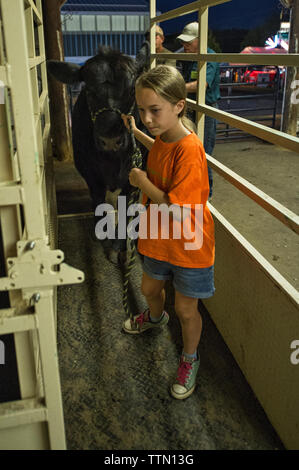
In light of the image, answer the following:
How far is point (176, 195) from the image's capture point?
1.59 meters

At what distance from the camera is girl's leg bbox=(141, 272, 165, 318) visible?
2039 millimetres

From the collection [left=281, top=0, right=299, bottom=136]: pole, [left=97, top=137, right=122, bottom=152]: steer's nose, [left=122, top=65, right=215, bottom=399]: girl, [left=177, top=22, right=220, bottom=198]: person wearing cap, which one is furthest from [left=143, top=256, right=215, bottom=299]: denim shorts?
[left=281, top=0, right=299, bottom=136]: pole

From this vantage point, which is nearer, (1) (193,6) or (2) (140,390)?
(2) (140,390)

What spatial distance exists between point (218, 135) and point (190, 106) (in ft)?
18.5

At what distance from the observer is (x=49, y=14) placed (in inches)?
225

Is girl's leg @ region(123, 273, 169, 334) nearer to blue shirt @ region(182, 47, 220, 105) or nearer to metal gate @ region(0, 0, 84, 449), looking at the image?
metal gate @ region(0, 0, 84, 449)

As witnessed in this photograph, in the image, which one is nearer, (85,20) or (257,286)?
(257,286)

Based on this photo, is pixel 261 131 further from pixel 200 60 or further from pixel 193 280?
pixel 200 60

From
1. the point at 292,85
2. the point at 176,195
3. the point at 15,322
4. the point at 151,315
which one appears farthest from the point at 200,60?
the point at 292,85

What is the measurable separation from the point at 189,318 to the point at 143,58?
2366mm

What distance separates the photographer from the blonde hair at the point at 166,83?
1576 mm

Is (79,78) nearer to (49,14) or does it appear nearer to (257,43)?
(49,14)

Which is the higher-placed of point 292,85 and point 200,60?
point 200,60
